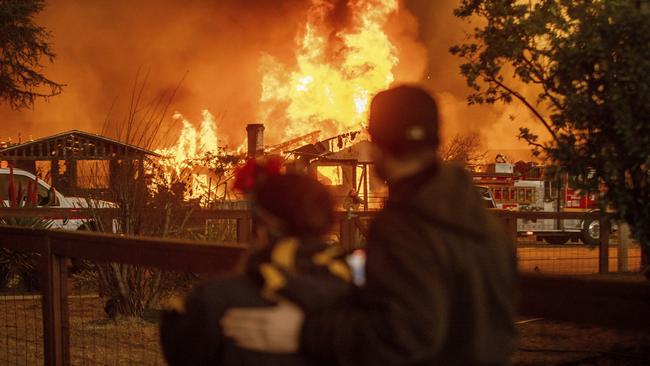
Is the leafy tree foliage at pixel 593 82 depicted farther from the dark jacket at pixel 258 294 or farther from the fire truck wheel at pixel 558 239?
the fire truck wheel at pixel 558 239

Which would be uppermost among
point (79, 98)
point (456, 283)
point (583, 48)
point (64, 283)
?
point (79, 98)

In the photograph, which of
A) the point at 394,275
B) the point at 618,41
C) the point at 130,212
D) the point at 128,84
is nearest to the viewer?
the point at 394,275

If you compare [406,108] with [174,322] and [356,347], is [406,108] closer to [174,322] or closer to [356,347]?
[356,347]

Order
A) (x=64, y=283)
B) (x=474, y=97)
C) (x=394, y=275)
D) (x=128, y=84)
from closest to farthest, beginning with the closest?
1. (x=394, y=275)
2. (x=64, y=283)
3. (x=474, y=97)
4. (x=128, y=84)

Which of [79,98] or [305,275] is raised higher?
[79,98]

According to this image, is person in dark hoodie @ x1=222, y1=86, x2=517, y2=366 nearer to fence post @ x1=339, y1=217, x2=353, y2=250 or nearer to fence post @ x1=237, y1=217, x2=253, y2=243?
fence post @ x1=339, y1=217, x2=353, y2=250

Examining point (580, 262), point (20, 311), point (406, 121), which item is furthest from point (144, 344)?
point (580, 262)

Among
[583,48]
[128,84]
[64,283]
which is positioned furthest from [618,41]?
[128,84]

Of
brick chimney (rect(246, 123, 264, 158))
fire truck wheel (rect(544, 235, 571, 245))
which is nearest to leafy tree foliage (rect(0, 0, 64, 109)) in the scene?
brick chimney (rect(246, 123, 264, 158))

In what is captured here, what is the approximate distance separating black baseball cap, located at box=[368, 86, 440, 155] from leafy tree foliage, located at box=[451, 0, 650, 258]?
169 inches

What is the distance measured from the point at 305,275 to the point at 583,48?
A: 4.96 m

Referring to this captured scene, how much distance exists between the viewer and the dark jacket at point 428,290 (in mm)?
1859

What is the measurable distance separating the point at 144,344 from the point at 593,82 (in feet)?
14.4

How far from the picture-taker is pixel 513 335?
82.1 inches
